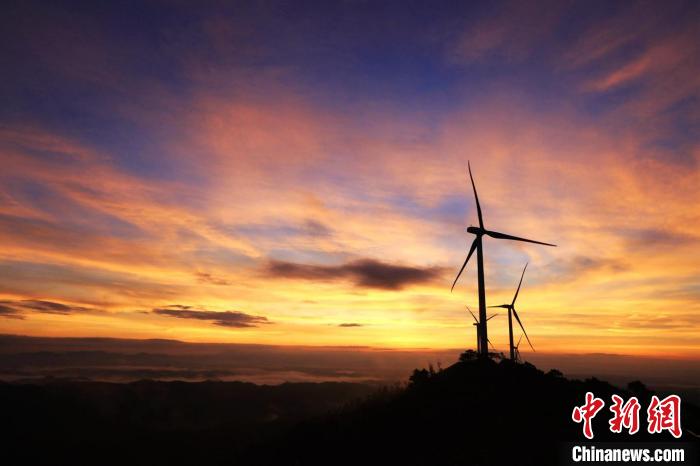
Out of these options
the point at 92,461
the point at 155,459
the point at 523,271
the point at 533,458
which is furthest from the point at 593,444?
the point at 92,461

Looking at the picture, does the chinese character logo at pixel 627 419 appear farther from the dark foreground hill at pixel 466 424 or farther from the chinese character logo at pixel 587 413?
the chinese character logo at pixel 587 413

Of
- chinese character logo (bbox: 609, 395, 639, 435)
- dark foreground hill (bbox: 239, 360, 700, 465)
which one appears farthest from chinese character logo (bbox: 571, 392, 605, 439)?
chinese character logo (bbox: 609, 395, 639, 435)

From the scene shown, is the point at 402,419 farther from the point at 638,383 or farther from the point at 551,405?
the point at 638,383

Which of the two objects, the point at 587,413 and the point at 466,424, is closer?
the point at 587,413

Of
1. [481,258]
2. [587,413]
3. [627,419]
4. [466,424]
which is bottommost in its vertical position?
[466,424]

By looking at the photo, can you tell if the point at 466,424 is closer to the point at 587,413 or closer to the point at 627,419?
the point at 587,413

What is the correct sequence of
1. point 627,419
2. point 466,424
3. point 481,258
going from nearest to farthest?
point 627,419 < point 466,424 < point 481,258

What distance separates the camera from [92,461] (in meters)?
181

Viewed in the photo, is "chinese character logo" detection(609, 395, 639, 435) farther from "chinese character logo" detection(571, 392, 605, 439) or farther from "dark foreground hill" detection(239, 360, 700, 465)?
"chinese character logo" detection(571, 392, 605, 439)

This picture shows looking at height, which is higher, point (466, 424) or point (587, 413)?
point (587, 413)

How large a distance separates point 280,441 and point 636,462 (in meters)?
35.6

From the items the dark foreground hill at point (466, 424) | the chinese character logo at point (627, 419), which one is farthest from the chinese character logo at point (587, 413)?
the chinese character logo at point (627, 419)

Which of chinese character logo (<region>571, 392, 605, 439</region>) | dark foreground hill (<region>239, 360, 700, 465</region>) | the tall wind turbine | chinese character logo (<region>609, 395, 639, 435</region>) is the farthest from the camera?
the tall wind turbine

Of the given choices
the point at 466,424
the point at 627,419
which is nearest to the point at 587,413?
the point at 627,419
